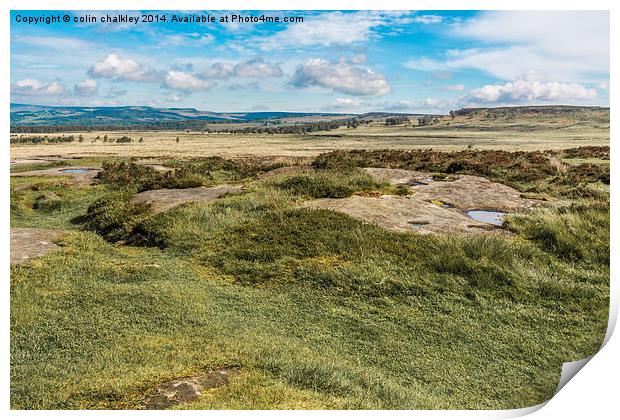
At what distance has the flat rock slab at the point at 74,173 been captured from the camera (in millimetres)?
27959

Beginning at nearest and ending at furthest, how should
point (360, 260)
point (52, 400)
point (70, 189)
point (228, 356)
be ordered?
point (52, 400), point (228, 356), point (360, 260), point (70, 189)

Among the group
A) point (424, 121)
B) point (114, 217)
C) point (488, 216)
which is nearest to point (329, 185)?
point (488, 216)

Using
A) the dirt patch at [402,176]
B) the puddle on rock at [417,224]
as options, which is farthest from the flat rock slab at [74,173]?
the puddle on rock at [417,224]

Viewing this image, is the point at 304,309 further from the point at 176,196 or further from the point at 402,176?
the point at 402,176

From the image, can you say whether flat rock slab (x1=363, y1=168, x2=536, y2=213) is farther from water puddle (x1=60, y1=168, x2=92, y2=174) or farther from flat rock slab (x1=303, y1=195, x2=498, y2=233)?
water puddle (x1=60, y1=168, x2=92, y2=174)

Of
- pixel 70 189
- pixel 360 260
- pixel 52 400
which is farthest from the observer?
pixel 70 189

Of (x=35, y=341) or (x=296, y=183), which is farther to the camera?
(x=296, y=183)

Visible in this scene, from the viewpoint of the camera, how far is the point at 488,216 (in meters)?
19.2

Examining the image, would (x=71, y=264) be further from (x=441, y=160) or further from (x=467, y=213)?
(x=441, y=160)

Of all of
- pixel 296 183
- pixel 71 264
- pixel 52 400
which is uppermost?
pixel 296 183

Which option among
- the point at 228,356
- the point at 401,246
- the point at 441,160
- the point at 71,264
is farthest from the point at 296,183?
the point at 441,160

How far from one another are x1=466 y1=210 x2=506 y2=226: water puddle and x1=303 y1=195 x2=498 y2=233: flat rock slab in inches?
19.9
